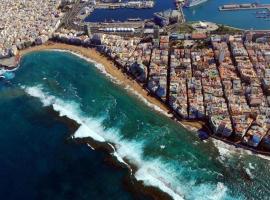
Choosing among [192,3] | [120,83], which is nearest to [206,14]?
[192,3]

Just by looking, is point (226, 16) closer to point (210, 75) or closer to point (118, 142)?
point (210, 75)

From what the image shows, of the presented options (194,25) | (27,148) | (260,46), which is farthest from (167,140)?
(194,25)

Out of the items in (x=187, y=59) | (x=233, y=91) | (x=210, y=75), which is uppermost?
(x=187, y=59)

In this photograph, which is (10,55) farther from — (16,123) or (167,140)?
(167,140)

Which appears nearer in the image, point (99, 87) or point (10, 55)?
point (99, 87)

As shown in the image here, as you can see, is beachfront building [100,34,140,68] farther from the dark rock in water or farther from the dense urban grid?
the dark rock in water
